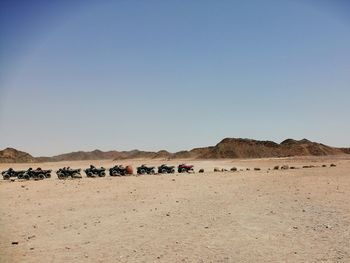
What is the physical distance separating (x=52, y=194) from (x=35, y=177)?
1826 cm

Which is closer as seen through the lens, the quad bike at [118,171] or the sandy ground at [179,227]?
the sandy ground at [179,227]

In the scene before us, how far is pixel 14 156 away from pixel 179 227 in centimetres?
15441

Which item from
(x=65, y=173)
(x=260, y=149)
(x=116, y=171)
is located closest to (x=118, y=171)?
(x=116, y=171)

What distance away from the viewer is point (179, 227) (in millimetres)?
15922

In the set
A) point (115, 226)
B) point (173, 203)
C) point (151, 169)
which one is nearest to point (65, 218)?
point (115, 226)

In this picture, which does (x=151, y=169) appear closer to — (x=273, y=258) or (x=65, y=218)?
(x=65, y=218)

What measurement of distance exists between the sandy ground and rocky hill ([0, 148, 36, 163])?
135 metres

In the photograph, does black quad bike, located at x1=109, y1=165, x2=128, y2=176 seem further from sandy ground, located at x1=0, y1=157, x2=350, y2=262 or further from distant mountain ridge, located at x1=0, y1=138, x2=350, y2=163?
distant mountain ridge, located at x1=0, y1=138, x2=350, y2=163

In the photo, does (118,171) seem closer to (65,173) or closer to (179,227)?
(65,173)

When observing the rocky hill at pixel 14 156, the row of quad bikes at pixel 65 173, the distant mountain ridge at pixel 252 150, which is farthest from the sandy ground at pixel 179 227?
the rocky hill at pixel 14 156

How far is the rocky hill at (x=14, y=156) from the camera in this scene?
501ft

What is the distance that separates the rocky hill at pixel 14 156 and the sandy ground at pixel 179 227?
13520cm

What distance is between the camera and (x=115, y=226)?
16.4 m

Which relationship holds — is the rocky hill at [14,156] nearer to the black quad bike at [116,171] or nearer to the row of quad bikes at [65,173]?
the row of quad bikes at [65,173]
